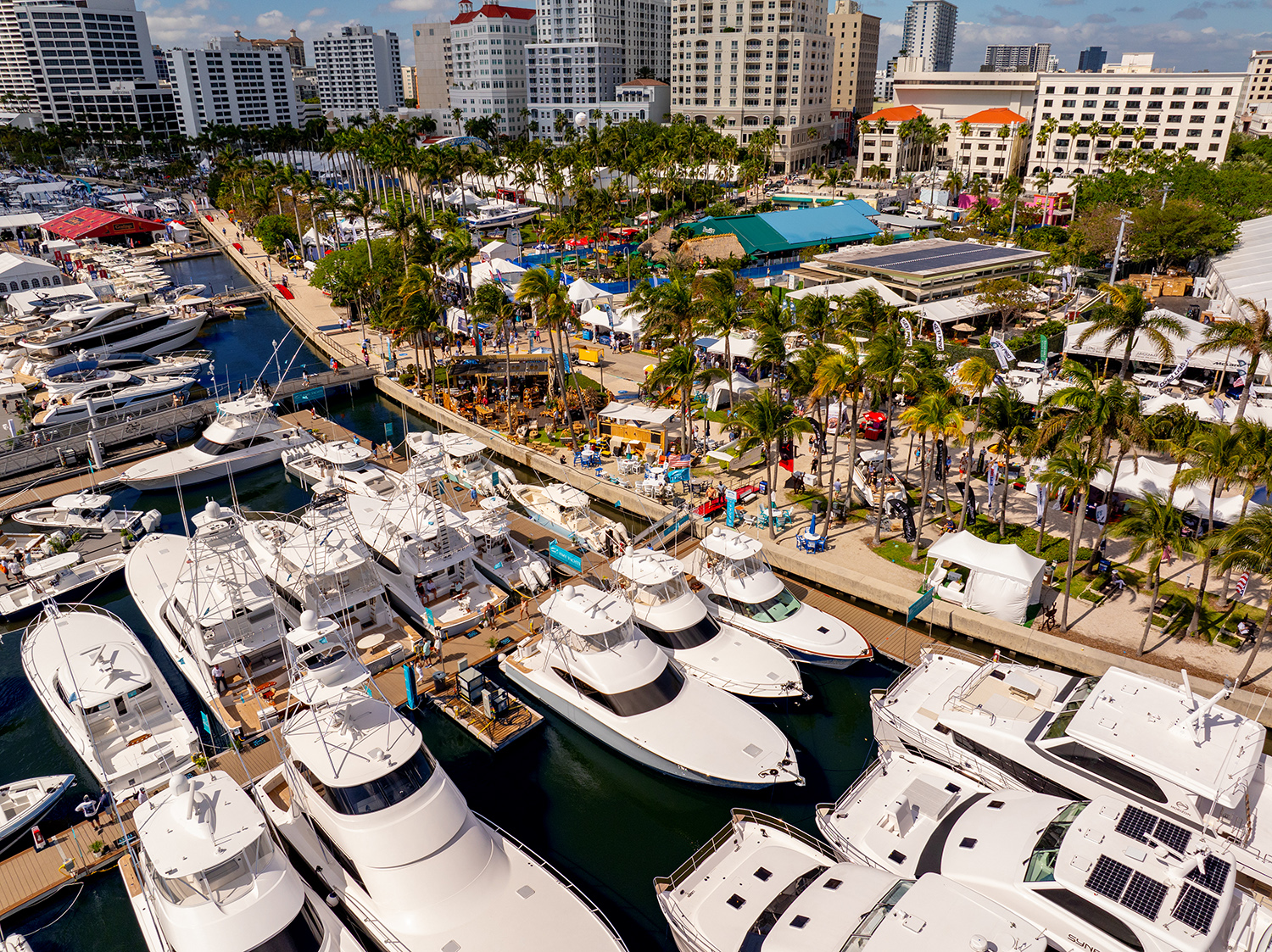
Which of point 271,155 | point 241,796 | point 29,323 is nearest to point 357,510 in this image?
point 241,796

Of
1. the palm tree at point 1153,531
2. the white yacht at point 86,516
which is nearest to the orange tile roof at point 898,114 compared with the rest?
the palm tree at point 1153,531

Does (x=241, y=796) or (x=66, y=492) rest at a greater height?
(x=241, y=796)

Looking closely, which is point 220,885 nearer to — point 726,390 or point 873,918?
point 873,918

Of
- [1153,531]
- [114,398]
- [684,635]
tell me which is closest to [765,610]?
[684,635]

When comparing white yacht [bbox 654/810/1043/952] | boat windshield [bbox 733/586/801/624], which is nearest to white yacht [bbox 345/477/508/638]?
boat windshield [bbox 733/586/801/624]

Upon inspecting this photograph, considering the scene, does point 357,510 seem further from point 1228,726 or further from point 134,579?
point 1228,726
